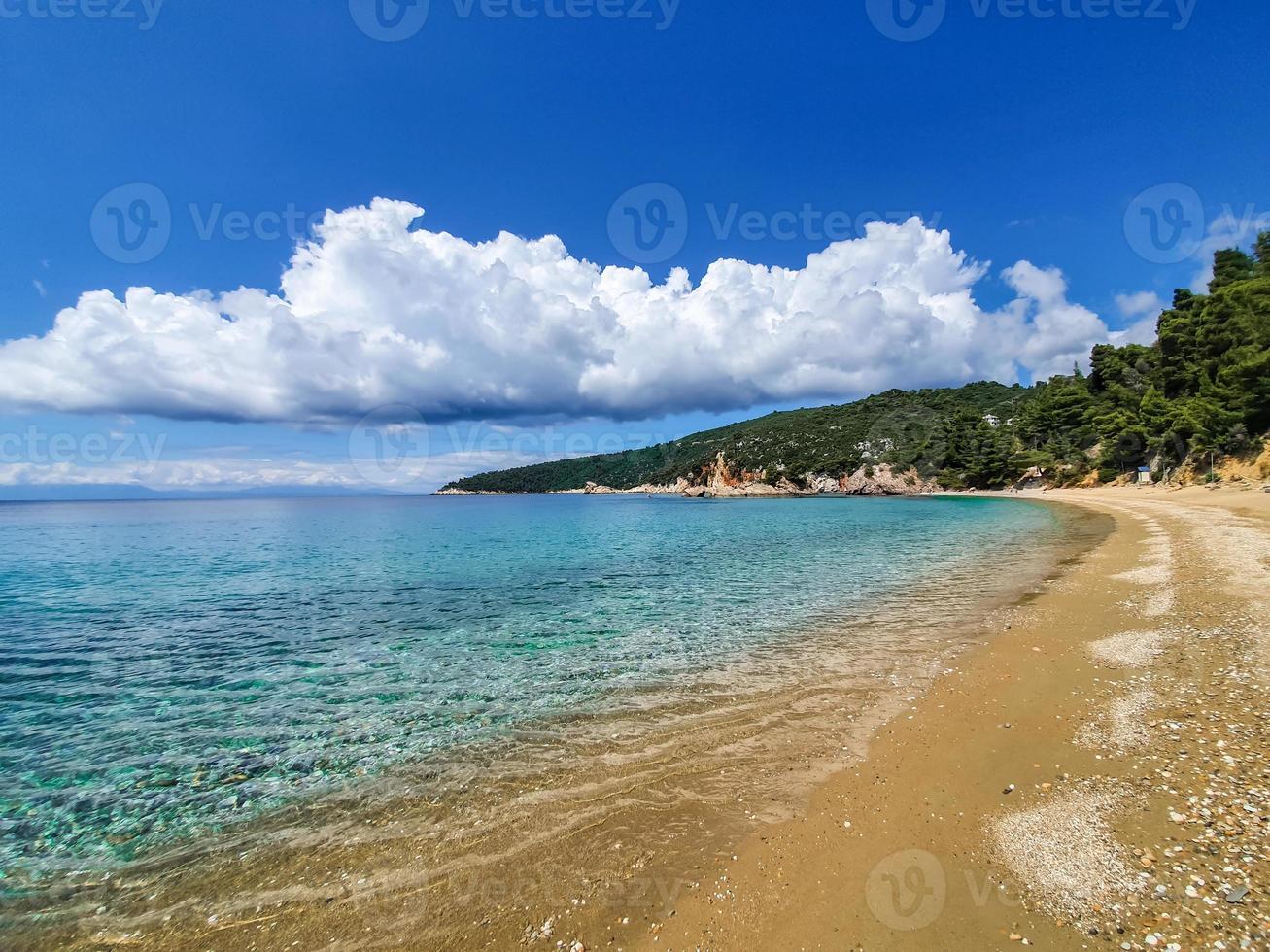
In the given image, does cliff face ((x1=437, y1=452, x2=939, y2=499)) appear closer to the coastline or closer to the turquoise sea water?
the turquoise sea water

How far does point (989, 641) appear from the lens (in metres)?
11.8

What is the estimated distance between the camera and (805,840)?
528 cm

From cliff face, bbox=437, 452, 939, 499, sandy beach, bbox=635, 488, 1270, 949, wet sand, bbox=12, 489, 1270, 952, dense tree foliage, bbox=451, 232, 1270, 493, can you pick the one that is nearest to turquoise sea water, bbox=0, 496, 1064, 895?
wet sand, bbox=12, 489, 1270, 952

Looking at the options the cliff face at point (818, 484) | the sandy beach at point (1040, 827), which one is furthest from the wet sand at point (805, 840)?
the cliff face at point (818, 484)

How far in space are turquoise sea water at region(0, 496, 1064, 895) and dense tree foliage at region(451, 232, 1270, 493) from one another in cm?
4237

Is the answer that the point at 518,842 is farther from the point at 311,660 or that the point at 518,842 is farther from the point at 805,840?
the point at 311,660

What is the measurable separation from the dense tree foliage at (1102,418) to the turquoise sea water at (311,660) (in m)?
42.4

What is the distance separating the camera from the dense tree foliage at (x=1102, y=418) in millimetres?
50781

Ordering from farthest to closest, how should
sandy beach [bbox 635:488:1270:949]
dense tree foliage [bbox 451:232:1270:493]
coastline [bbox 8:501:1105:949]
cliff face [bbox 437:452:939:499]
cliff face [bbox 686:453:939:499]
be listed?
cliff face [bbox 437:452:939:499] → cliff face [bbox 686:453:939:499] → dense tree foliage [bbox 451:232:1270:493] → coastline [bbox 8:501:1105:949] → sandy beach [bbox 635:488:1270:949]

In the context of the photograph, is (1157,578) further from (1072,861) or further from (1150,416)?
(1150,416)

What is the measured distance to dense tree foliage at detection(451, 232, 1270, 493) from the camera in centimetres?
5078

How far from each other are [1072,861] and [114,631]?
23009 mm

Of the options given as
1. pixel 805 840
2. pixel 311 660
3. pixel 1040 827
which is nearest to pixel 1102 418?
pixel 1040 827

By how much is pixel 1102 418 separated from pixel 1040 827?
10259cm
